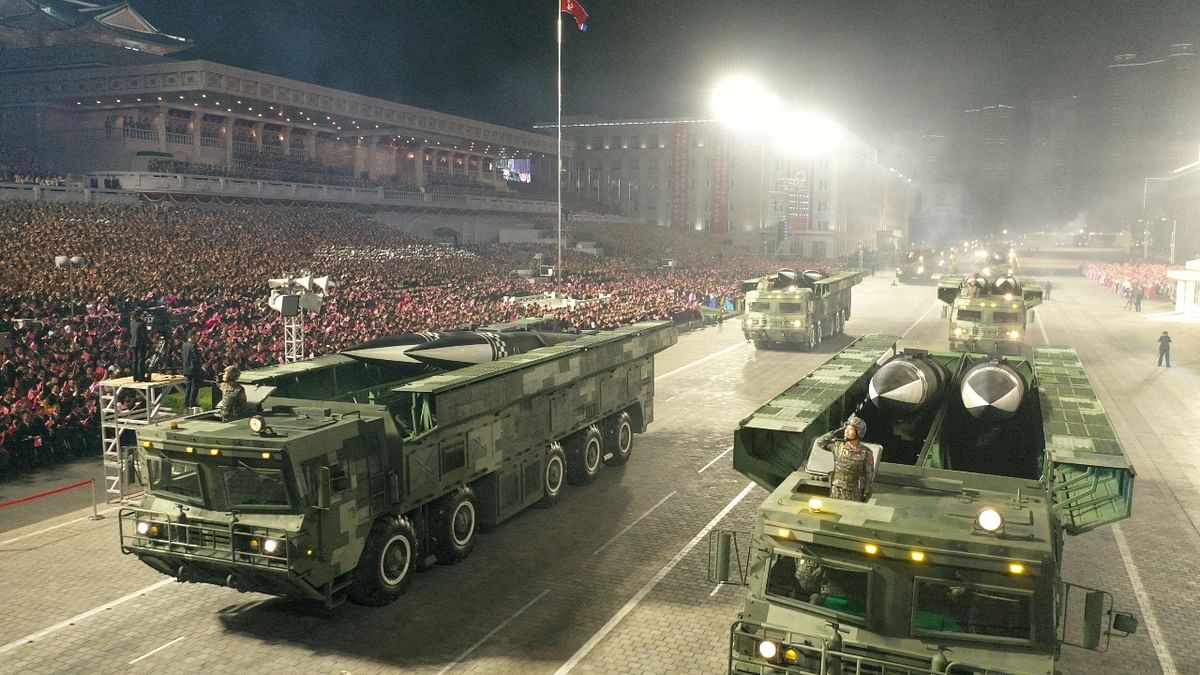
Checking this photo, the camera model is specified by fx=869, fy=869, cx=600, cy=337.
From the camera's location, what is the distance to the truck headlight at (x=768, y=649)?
712 centimetres

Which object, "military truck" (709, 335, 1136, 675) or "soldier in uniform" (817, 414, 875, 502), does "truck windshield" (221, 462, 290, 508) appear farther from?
"soldier in uniform" (817, 414, 875, 502)

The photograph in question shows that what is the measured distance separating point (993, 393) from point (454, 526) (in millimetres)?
8153

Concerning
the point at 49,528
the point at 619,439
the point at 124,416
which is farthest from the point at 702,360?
the point at 49,528

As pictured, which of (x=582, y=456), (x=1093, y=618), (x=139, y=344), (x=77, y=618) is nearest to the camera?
(x=1093, y=618)

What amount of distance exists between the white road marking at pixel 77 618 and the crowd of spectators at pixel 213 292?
22.8 ft

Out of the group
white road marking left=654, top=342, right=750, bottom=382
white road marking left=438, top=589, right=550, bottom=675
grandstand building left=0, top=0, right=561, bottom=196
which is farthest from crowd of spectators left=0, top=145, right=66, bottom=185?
white road marking left=438, top=589, right=550, bottom=675

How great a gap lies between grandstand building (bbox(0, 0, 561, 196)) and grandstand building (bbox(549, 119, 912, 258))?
3191 centimetres

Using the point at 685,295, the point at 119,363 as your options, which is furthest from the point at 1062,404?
the point at 685,295

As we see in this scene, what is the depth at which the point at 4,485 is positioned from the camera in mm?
16594

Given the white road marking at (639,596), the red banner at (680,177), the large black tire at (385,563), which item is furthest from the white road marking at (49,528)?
the red banner at (680,177)

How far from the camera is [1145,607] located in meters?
11.6

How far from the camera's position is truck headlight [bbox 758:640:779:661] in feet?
23.4

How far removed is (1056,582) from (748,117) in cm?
9476

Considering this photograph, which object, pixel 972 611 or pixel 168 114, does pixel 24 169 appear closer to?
pixel 168 114
